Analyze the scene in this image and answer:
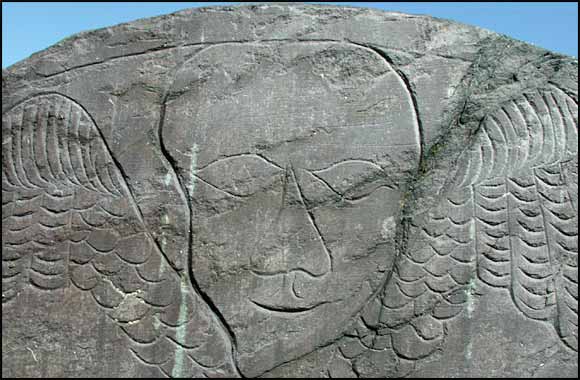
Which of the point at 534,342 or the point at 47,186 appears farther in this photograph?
the point at 47,186

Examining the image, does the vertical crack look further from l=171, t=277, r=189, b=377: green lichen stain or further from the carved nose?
the carved nose

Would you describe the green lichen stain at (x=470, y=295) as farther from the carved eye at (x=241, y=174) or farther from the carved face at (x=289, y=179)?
the carved eye at (x=241, y=174)

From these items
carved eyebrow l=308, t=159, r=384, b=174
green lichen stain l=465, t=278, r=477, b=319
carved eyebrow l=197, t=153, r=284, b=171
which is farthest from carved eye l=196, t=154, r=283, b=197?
green lichen stain l=465, t=278, r=477, b=319

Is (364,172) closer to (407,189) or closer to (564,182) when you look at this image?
(407,189)

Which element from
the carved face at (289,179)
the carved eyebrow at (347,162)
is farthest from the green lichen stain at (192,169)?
the carved eyebrow at (347,162)

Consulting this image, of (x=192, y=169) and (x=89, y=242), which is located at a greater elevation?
(x=192, y=169)

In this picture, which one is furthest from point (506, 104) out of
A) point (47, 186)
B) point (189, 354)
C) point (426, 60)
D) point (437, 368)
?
point (47, 186)

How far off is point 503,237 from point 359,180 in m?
0.53

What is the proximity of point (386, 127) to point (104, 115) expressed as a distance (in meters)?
1.03

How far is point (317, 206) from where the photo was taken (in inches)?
99.8

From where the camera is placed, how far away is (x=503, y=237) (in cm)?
248

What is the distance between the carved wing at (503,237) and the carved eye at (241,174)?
0.54 metres

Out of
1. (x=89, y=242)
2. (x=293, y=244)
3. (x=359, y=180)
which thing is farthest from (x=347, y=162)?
(x=89, y=242)

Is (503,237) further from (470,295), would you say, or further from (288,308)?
(288,308)
